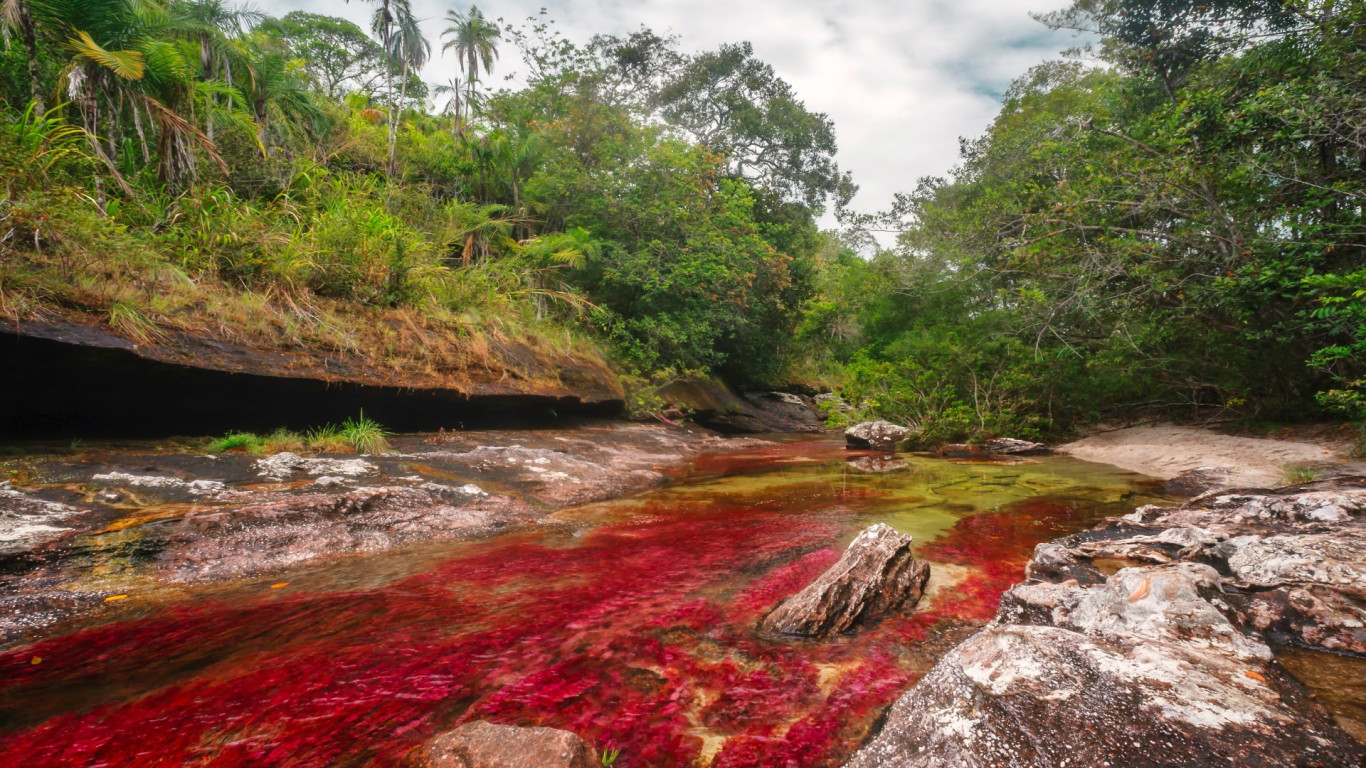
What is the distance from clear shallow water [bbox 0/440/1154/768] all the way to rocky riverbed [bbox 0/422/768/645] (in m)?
0.31

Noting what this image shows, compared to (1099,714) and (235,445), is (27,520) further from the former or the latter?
(1099,714)

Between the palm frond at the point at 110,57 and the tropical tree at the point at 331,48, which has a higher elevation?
the tropical tree at the point at 331,48

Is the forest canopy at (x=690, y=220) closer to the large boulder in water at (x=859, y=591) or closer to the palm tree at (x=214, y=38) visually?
the palm tree at (x=214, y=38)

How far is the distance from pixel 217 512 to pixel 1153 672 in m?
5.15

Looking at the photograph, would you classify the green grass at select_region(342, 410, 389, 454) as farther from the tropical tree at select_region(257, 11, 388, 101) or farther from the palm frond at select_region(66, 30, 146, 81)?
the tropical tree at select_region(257, 11, 388, 101)

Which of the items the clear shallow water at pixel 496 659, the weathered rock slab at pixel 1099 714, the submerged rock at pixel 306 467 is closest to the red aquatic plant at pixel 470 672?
the clear shallow water at pixel 496 659

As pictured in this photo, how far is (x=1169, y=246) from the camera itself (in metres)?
7.90

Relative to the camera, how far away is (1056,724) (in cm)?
147

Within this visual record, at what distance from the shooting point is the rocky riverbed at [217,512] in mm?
2918

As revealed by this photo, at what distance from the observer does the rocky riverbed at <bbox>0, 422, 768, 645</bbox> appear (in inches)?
115

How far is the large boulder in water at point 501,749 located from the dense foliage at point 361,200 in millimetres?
5229

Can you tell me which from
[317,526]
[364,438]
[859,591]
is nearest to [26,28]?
[364,438]

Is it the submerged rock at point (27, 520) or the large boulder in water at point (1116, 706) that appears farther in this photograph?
the submerged rock at point (27, 520)

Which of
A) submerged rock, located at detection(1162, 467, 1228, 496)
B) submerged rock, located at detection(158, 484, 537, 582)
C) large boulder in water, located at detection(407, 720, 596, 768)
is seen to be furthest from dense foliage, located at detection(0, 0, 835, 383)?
submerged rock, located at detection(1162, 467, 1228, 496)
